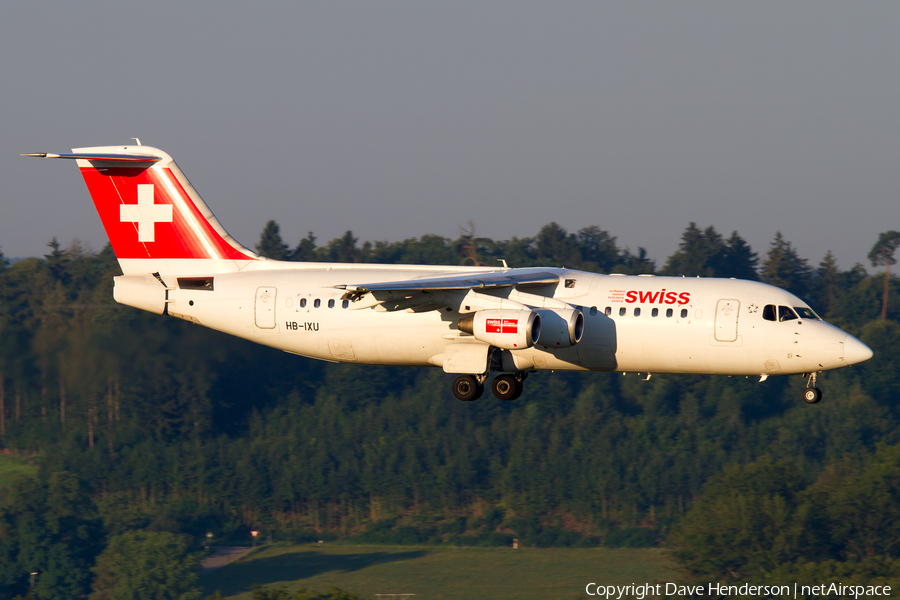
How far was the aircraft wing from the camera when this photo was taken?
879 inches

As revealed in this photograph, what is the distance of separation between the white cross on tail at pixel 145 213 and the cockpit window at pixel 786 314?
1515cm

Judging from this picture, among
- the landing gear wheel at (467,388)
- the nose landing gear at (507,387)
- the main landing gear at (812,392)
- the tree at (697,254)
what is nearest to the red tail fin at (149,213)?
the landing gear wheel at (467,388)

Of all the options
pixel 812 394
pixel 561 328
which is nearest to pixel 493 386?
pixel 561 328

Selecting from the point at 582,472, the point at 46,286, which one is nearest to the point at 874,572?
the point at 582,472

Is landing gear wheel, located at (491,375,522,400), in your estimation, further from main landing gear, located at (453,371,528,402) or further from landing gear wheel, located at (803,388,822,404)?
landing gear wheel, located at (803,388,822,404)

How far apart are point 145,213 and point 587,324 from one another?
11.9 metres

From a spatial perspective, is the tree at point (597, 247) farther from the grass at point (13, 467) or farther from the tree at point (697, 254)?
the grass at point (13, 467)

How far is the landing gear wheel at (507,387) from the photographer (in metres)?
25.0

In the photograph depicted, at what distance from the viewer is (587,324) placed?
23562 millimetres

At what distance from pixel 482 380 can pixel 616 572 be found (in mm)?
61170

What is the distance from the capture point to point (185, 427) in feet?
272

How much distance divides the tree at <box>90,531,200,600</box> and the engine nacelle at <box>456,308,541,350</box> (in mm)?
65179

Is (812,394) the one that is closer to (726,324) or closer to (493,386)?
(726,324)

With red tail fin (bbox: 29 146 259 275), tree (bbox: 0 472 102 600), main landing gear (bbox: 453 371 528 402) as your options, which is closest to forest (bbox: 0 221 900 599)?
tree (bbox: 0 472 102 600)
